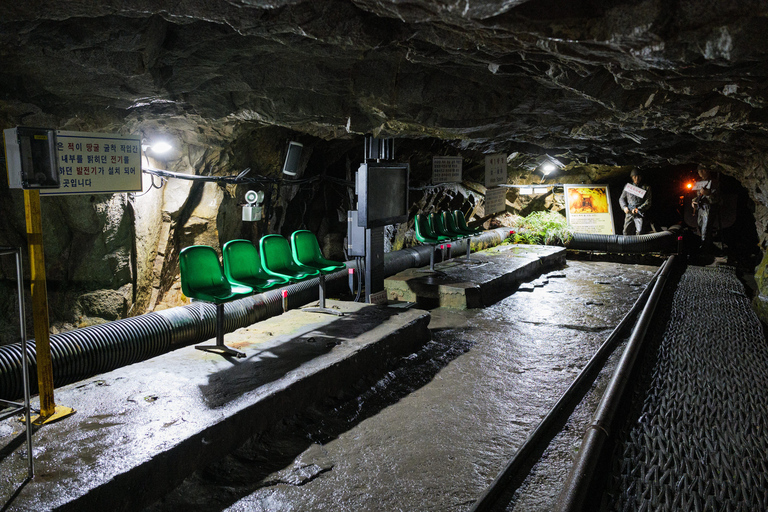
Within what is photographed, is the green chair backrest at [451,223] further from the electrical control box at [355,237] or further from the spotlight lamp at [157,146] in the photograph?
the spotlight lamp at [157,146]

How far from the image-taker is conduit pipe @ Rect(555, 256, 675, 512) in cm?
323

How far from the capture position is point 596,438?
390cm

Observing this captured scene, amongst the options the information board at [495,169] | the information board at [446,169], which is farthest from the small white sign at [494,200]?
the information board at [446,169]

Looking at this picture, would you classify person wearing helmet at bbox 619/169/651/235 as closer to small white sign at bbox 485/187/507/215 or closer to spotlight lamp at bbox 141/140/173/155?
small white sign at bbox 485/187/507/215

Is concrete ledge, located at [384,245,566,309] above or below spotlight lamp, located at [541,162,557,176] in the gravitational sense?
below

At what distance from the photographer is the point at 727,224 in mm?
15242

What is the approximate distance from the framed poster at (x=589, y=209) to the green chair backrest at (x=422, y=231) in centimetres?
664

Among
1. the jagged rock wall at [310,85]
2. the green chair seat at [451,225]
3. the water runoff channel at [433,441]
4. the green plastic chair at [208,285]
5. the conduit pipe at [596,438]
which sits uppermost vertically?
the jagged rock wall at [310,85]

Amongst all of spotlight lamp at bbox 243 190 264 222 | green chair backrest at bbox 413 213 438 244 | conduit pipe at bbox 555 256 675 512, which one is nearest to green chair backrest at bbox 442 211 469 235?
green chair backrest at bbox 413 213 438 244

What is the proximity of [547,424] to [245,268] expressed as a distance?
347 centimetres

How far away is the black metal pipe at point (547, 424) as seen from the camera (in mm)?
3361

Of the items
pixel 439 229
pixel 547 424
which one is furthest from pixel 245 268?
Result: pixel 439 229

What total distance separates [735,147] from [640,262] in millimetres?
5327

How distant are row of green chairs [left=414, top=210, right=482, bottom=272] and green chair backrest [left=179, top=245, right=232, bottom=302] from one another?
5113 millimetres
